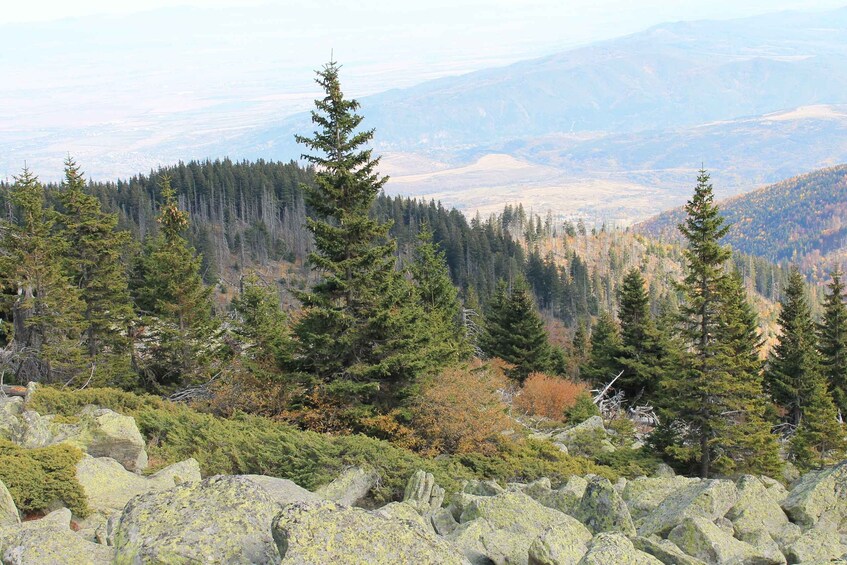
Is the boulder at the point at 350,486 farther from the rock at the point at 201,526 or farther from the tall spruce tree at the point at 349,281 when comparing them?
the tall spruce tree at the point at 349,281

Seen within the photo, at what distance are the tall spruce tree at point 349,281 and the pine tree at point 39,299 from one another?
42.9 ft

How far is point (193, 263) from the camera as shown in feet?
123

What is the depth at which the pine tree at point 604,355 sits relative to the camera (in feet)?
147

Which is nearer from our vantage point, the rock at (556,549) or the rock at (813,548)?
the rock at (556,549)

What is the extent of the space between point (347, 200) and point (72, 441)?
498 inches

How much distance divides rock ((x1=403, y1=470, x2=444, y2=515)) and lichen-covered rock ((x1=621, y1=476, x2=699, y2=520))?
4236 mm

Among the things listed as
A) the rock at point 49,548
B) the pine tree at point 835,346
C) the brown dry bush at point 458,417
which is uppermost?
the rock at point 49,548

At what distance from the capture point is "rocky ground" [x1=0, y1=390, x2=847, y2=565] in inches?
330

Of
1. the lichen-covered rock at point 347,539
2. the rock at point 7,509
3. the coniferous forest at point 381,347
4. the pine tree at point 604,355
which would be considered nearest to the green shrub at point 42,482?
the rock at point 7,509

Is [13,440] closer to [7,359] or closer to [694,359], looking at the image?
[7,359]

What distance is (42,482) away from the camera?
13.3 m

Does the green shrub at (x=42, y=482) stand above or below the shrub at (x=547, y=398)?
above

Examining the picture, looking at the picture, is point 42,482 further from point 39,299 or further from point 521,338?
point 521,338

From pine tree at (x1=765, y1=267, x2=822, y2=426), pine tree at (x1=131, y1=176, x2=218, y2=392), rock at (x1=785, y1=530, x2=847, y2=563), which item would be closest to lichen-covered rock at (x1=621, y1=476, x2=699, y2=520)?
rock at (x1=785, y1=530, x2=847, y2=563)
